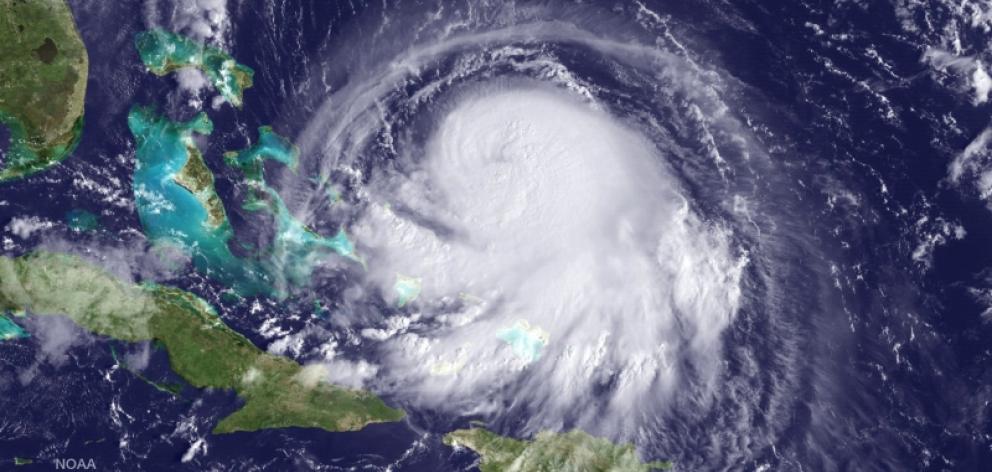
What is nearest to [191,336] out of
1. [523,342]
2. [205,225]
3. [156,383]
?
[156,383]

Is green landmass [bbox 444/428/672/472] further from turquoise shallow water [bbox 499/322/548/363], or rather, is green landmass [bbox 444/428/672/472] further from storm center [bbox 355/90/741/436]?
turquoise shallow water [bbox 499/322/548/363]

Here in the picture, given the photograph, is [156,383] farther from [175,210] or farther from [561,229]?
[561,229]

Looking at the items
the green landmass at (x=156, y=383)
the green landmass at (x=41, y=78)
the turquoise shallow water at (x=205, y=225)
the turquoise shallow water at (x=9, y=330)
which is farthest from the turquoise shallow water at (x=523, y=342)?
the green landmass at (x=41, y=78)

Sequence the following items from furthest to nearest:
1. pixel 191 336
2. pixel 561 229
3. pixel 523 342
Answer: pixel 561 229
pixel 523 342
pixel 191 336

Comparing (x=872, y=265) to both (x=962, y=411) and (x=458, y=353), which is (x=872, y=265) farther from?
(x=458, y=353)

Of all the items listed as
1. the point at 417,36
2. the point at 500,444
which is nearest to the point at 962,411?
the point at 500,444

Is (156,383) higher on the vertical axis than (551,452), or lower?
lower
